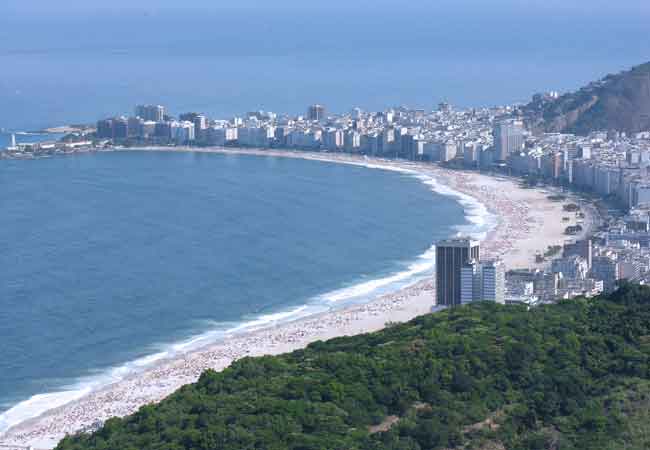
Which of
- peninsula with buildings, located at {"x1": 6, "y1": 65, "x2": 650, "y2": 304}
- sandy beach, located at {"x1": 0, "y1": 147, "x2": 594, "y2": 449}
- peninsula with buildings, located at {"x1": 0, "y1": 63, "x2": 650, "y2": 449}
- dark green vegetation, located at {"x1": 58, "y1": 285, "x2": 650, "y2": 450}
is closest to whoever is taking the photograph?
dark green vegetation, located at {"x1": 58, "y1": 285, "x2": 650, "y2": 450}

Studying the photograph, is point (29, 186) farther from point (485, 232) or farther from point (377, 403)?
point (377, 403)

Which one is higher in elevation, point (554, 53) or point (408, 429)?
point (554, 53)

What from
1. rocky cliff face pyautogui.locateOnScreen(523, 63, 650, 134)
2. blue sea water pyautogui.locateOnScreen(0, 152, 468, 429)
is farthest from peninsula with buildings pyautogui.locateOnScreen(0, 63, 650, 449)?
blue sea water pyautogui.locateOnScreen(0, 152, 468, 429)

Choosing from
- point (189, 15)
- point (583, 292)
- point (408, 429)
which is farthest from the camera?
point (189, 15)

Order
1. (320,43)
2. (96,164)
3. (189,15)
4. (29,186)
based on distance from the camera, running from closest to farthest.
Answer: (29,186) < (96,164) < (320,43) < (189,15)

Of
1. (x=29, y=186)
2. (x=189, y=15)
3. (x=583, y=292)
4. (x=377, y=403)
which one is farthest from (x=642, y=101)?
(x=189, y=15)

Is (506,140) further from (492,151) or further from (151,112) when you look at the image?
(151,112)

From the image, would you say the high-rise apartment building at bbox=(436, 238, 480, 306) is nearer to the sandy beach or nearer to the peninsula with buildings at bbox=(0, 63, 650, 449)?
the peninsula with buildings at bbox=(0, 63, 650, 449)
